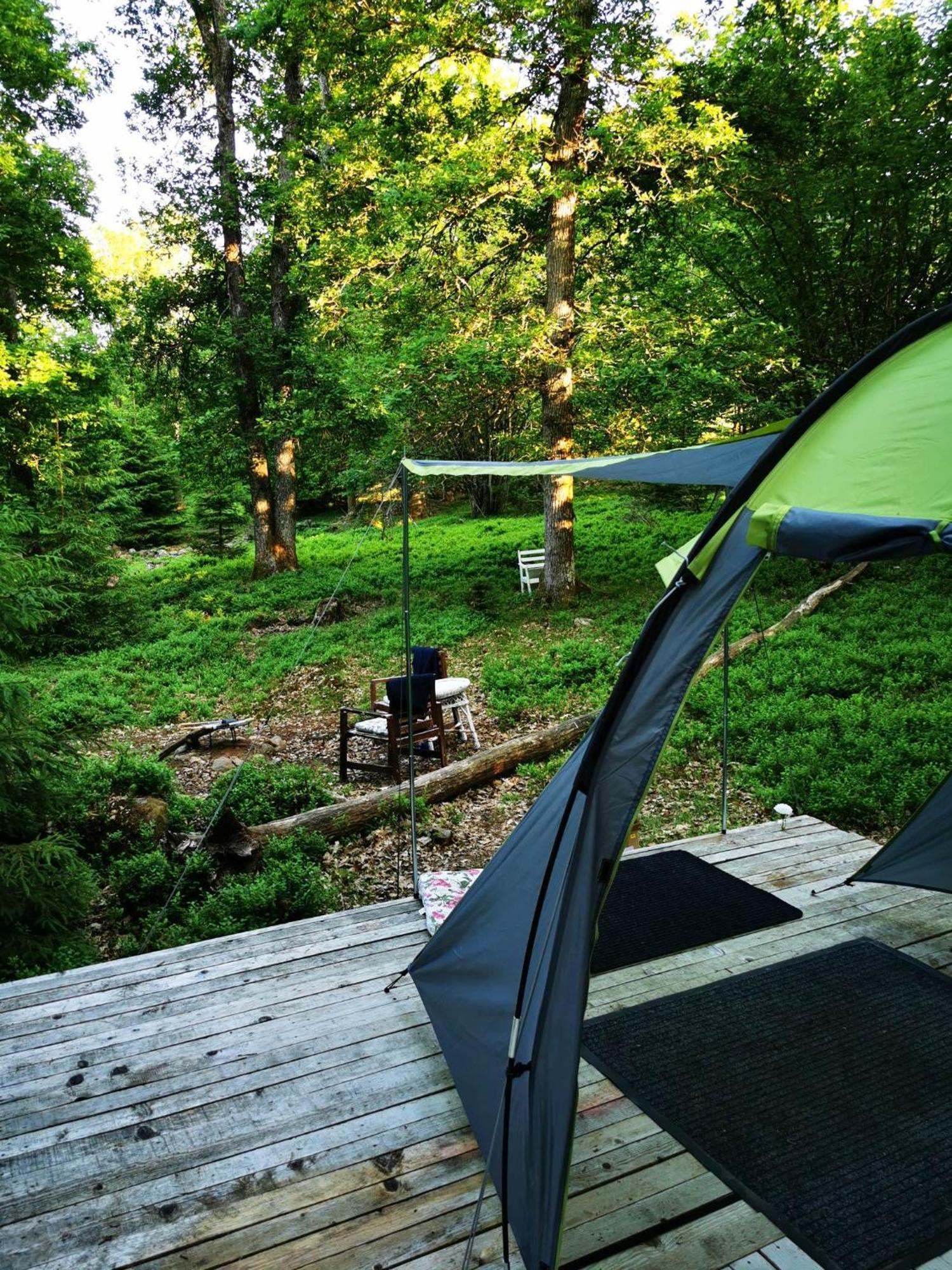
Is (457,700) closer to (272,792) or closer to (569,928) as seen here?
(272,792)

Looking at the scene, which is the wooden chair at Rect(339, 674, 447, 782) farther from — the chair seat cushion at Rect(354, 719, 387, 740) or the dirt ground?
the dirt ground

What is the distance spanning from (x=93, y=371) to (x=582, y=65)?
6.92 metres

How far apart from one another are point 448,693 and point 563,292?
217 inches

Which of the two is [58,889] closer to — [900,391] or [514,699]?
[900,391]

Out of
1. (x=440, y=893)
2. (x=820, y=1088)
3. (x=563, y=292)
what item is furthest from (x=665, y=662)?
(x=563, y=292)

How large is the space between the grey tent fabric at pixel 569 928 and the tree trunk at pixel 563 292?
6.00 meters

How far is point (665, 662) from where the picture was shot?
6.60ft

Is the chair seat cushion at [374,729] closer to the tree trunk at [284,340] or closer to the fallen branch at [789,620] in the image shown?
the fallen branch at [789,620]

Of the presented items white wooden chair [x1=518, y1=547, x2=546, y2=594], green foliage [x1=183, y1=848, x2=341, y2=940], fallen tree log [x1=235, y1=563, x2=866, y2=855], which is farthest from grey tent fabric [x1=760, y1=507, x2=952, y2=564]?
white wooden chair [x1=518, y1=547, x2=546, y2=594]

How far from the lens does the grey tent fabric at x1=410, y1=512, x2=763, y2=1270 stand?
1.91 metres

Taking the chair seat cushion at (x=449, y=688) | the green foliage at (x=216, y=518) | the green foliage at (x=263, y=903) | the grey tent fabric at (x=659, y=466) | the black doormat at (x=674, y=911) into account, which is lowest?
the green foliage at (x=263, y=903)

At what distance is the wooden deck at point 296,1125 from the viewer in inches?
78.6

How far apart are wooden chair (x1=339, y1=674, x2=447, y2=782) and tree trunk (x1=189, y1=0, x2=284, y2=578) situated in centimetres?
786

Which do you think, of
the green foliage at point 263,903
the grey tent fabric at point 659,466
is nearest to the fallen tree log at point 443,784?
the green foliage at point 263,903
